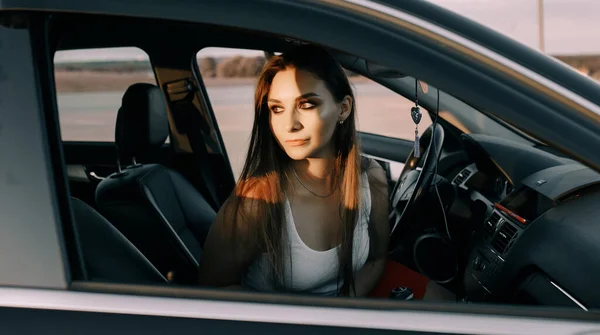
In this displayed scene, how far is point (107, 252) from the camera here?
1598 mm

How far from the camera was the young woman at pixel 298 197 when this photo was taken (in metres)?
1.68

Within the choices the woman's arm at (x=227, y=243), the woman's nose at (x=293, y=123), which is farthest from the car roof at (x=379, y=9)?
the woman's arm at (x=227, y=243)

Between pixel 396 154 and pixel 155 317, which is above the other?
pixel 155 317

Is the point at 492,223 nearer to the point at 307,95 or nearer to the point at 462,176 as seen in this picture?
the point at 462,176

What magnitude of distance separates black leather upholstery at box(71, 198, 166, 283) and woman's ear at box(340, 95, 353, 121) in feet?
1.87

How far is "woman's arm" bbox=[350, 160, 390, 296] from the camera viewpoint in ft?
6.15

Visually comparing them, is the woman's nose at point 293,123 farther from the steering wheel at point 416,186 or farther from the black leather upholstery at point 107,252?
the steering wheel at point 416,186

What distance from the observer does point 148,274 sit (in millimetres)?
1711

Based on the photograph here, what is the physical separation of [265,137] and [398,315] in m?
0.70

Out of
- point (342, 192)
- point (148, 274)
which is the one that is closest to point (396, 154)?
point (342, 192)

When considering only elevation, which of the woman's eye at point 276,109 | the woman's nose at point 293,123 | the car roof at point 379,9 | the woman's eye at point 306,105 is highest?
the car roof at point 379,9

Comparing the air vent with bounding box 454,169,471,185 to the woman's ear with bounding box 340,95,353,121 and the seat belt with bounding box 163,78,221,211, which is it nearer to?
the woman's ear with bounding box 340,95,353,121

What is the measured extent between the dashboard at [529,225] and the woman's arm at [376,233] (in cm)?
29

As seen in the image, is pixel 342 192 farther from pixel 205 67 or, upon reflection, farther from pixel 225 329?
pixel 205 67
